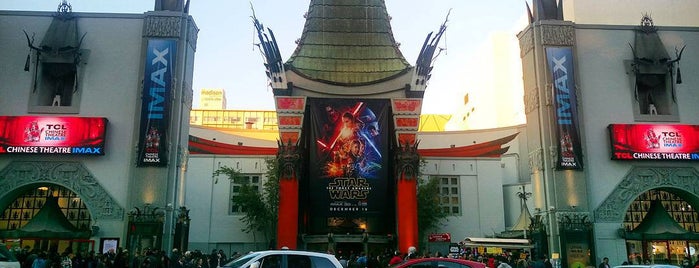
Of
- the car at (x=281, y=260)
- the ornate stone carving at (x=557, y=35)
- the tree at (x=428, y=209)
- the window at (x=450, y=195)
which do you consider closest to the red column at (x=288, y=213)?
the tree at (x=428, y=209)

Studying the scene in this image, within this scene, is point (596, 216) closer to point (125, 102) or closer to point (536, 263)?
point (536, 263)

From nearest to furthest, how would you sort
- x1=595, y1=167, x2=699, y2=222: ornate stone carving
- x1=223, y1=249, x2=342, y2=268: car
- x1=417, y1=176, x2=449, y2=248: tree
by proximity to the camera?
x1=223, y1=249, x2=342, y2=268: car, x1=595, y1=167, x2=699, y2=222: ornate stone carving, x1=417, y1=176, x2=449, y2=248: tree

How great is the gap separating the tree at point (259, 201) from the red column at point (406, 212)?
8092mm

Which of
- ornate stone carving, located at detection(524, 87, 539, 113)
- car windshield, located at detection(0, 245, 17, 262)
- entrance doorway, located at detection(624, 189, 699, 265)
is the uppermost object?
ornate stone carving, located at detection(524, 87, 539, 113)

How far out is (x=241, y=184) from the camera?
40438 mm

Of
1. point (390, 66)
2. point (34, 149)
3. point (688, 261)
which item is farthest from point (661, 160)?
point (34, 149)

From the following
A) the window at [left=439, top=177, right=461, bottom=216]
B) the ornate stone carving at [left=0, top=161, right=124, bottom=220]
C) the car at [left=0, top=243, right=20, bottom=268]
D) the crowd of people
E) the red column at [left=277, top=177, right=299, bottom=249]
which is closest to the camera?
the car at [left=0, top=243, right=20, bottom=268]

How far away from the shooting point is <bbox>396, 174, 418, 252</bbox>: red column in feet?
115

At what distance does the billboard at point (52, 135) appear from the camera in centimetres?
2564

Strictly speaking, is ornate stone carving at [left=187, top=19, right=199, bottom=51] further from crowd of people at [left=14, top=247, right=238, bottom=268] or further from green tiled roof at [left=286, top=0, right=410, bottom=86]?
green tiled roof at [left=286, top=0, right=410, bottom=86]

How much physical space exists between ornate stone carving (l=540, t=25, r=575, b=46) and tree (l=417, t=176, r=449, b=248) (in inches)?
601

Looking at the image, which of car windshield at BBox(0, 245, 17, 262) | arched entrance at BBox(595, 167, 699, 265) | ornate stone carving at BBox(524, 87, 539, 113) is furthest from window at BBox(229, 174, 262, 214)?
car windshield at BBox(0, 245, 17, 262)

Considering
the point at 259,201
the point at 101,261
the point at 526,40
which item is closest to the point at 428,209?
the point at 259,201

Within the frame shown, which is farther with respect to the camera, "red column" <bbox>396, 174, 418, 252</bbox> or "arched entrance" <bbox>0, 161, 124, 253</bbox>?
"red column" <bbox>396, 174, 418, 252</bbox>
